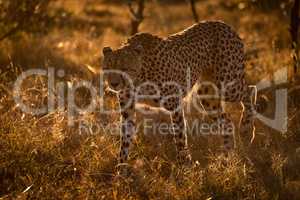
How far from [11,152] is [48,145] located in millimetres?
397

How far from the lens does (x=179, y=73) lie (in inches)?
246

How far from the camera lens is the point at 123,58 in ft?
18.5

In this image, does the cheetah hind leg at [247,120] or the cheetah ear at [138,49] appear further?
the cheetah hind leg at [247,120]

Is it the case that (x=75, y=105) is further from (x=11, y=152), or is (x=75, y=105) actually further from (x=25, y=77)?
(x=11, y=152)

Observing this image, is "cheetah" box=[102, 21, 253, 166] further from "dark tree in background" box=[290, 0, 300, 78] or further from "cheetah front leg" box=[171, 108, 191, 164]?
"dark tree in background" box=[290, 0, 300, 78]

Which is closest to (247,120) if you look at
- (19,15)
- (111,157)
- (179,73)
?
(179,73)

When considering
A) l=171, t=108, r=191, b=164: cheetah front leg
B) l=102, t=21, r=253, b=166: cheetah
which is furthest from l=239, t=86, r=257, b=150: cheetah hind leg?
l=171, t=108, r=191, b=164: cheetah front leg

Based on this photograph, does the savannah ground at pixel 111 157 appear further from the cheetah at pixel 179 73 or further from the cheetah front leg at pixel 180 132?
the cheetah at pixel 179 73

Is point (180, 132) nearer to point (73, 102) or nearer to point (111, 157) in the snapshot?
point (111, 157)

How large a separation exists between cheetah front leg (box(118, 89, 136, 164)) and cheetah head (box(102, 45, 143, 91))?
0.93 ft

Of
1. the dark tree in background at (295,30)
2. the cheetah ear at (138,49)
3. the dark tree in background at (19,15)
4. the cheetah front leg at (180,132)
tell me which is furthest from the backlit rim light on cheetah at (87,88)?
the dark tree in background at (295,30)

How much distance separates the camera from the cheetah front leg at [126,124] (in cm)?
601

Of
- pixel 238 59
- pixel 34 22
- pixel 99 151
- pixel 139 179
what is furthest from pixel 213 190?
pixel 34 22

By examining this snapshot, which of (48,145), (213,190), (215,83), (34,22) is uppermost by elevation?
(34,22)
